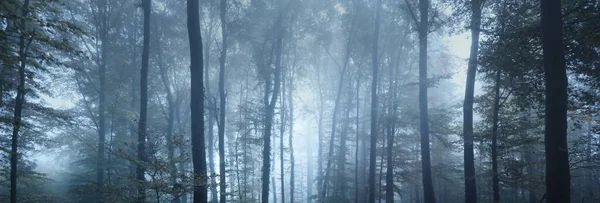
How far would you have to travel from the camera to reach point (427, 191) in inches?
441

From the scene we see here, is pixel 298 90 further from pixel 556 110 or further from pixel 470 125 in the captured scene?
pixel 556 110

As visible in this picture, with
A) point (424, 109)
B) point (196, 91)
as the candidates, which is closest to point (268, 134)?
point (196, 91)

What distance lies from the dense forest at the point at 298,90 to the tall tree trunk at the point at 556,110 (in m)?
0.02

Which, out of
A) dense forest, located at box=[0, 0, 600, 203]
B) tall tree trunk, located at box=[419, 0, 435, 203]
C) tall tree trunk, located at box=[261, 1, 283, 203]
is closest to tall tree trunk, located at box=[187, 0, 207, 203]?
dense forest, located at box=[0, 0, 600, 203]

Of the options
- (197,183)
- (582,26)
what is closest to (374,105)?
(582,26)

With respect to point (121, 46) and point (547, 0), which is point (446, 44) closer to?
point (547, 0)

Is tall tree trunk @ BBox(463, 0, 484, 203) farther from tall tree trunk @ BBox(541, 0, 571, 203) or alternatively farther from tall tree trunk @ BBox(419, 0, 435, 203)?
tall tree trunk @ BBox(541, 0, 571, 203)

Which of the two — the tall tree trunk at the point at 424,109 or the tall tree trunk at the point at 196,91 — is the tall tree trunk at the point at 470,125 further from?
the tall tree trunk at the point at 196,91

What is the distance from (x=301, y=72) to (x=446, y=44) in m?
10.7

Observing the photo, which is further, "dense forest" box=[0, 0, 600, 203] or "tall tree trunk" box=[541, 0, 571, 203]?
"dense forest" box=[0, 0, 600, 203]

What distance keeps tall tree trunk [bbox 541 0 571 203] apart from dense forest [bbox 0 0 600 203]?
0.08 ft

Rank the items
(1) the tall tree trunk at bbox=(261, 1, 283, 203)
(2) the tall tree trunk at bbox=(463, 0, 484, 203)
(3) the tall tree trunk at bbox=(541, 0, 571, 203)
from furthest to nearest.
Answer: (1) the tall tree trunk at bbox=(261, 1, 283, 203)
(2) the tall tree trunk at bbox=(463, 0, 484, 203)
(3) the tall tree trunk at bbox=(541, 0, 571, 203)

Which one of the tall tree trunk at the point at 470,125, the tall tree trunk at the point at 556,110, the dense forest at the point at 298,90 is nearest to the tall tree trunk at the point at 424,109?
the dense forest at the point at 298,90

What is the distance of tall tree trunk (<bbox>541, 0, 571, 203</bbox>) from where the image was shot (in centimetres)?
613
